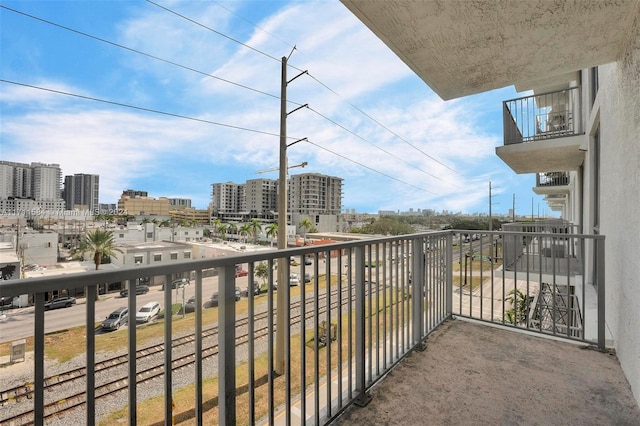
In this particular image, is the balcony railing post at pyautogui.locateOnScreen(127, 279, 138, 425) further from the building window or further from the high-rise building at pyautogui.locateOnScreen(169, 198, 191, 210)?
the high-rise building at pyautogui.locateOnScreen(169, 198, 191, 210)

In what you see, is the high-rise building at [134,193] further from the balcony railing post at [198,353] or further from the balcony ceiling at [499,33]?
the balcony railing post at [198,353]

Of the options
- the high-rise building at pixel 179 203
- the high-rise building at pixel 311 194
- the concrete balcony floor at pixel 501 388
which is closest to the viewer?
the concrete balcony floor at pixel 501 388

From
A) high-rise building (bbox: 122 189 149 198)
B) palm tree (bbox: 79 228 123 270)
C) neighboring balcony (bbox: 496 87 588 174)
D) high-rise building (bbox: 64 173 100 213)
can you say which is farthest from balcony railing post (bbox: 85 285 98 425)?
high-rise building (bbox: 122 189 149 198)

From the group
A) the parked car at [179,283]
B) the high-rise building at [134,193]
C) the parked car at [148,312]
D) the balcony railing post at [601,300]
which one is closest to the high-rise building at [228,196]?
the high-rise building at [134,193]

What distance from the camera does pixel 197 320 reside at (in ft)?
3.33

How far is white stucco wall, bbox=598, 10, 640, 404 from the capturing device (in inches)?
73.0

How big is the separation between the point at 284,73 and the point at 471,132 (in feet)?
111

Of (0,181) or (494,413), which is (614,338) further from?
(0,181)

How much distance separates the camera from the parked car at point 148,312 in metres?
0.89

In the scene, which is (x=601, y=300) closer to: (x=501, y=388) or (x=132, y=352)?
(x=501, y=388)

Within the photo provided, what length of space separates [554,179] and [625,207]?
1108cm

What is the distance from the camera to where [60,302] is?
0.88m

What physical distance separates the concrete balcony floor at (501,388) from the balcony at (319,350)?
0.04ft

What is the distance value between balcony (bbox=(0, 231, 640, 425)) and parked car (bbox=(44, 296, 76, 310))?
0.02 m
